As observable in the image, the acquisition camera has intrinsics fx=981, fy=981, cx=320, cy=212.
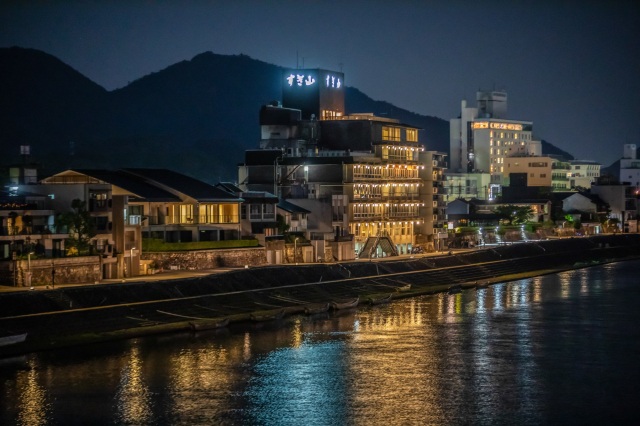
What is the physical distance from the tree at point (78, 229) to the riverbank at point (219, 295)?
12.0 ft

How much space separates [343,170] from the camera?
72125 millimetres

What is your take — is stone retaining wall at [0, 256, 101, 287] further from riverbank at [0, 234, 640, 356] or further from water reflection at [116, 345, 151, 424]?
water reflection at [116, 345, 151, 424]

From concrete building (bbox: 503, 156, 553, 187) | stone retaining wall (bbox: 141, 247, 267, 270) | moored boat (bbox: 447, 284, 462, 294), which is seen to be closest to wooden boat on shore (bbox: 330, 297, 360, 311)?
stone retaining wall (bbox: 141, 247, 267, 270)

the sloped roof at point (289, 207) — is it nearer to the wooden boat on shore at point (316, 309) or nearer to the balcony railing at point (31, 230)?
the wooden boat on shore at point (316, 309)

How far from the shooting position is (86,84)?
18262 centimetres

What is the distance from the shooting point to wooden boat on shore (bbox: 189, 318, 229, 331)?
4478cm

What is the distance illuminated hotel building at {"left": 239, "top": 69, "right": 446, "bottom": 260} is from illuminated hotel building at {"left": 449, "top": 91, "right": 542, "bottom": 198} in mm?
53409

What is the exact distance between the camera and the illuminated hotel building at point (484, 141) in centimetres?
13875

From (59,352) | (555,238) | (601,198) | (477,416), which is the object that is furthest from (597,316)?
(601,198)

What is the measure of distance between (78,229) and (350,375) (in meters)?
18.1

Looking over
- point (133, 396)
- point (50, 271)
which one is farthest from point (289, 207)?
point (133, 396)

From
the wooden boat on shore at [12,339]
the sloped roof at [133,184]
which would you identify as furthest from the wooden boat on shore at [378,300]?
the wooden boat on shore at [12,339]

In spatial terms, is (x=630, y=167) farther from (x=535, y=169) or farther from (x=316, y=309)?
(x=316, y=309)

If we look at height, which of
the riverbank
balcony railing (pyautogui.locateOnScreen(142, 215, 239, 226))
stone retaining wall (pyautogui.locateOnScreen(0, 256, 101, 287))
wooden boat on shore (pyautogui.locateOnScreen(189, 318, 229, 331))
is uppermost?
balcony railing (pyautogui.locateOnScreen(142, 215, 239, 226))
